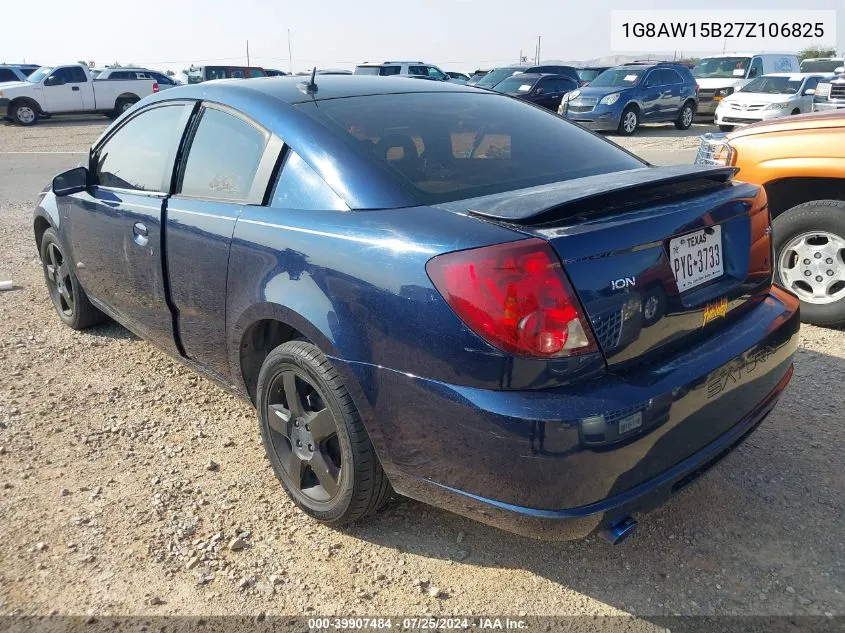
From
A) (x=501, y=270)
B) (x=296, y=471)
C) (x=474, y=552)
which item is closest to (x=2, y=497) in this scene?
(x=296, y=471)

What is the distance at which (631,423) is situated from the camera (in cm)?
Result: 196

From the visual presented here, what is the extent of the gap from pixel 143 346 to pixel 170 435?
1.27 meters

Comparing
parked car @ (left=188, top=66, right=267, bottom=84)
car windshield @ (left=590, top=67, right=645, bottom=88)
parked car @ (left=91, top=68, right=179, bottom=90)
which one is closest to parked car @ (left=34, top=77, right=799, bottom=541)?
car windshield @ (left=590, top=67, right=645, bottom=88)

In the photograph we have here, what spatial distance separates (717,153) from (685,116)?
49.9 feet

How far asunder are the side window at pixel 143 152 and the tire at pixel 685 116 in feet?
56.4

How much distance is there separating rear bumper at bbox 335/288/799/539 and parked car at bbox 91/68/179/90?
24696 millimetres

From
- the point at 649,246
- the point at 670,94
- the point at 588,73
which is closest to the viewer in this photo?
the point at 649,246

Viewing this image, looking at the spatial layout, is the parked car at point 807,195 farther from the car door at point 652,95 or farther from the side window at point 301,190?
the car door at point 652,95

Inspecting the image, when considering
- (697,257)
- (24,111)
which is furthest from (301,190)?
(24,111)

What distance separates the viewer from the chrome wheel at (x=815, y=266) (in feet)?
14.1

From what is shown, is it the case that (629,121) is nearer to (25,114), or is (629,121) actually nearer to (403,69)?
(403,69)

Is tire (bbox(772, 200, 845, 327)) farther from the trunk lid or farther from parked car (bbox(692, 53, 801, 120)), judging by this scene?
parked car (bbox(692, 53, 801, 120))

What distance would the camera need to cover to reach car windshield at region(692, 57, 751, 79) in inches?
815

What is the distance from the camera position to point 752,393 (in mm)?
2414
